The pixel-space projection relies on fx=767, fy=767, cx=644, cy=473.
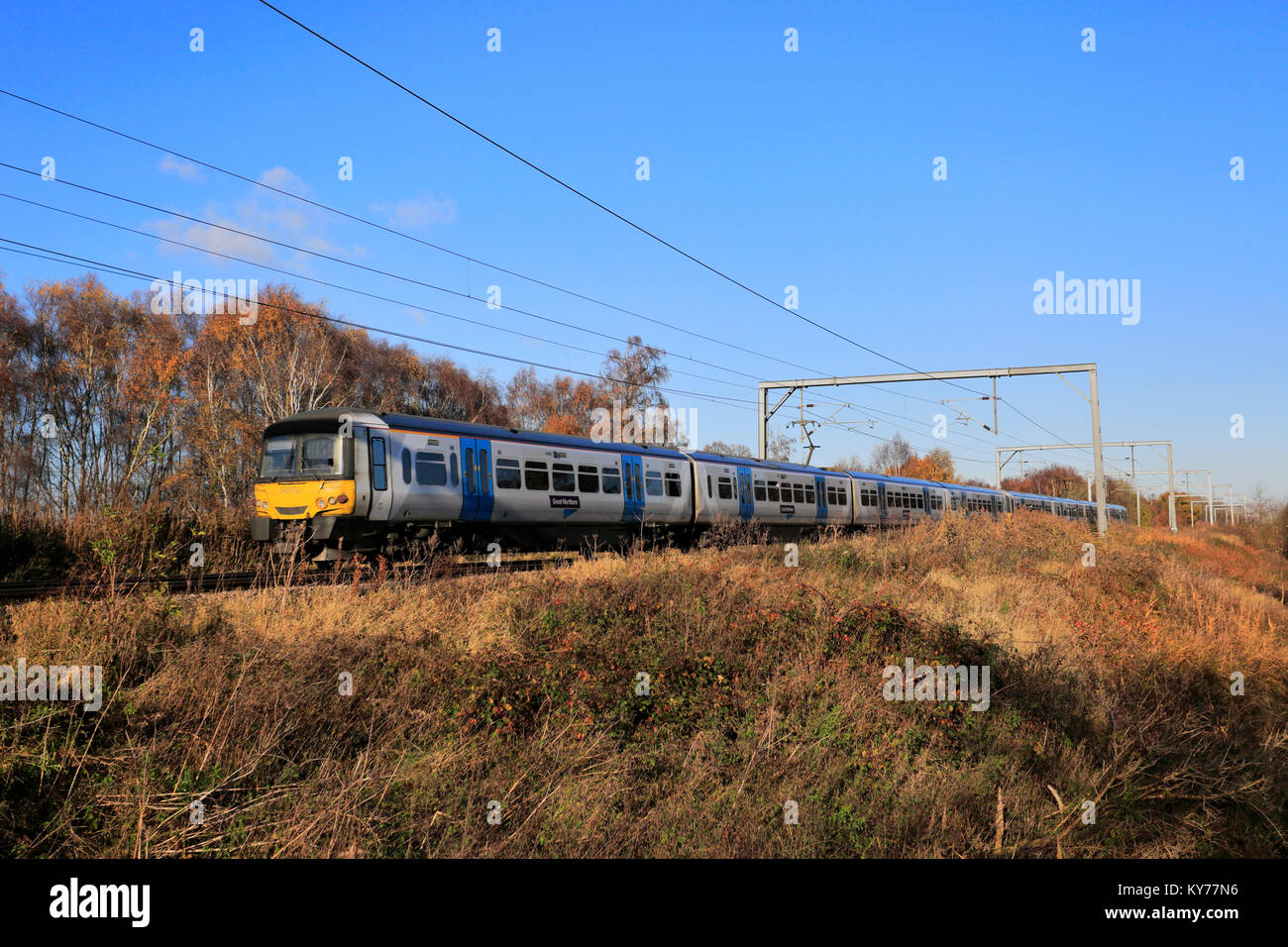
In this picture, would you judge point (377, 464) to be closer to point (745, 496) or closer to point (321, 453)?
point (321, 453)

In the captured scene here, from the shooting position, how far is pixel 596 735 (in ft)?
21.2

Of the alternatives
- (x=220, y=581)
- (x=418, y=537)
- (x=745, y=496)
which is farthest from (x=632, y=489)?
(x=220, y=581)

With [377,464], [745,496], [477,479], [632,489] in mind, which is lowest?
[745,496]

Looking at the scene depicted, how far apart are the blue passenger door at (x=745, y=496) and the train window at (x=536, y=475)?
8.39m

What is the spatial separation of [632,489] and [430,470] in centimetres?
629

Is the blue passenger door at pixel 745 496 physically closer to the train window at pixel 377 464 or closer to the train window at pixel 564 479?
the train window at pixel 564 479

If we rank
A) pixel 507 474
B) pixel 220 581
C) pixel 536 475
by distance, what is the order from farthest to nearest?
1. pixel 536 475
2. pixel 507 474
3. pixel 220 581

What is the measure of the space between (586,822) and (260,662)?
3116 mm

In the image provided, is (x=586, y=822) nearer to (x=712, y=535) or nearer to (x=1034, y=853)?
(x=1034, y=853)

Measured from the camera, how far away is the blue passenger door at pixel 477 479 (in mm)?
15172

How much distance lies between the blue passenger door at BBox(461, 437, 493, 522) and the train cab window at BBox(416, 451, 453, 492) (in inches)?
19.9

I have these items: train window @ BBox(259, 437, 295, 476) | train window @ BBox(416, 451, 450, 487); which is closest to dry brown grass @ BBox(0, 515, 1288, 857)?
train window @ BBox(416, 451, 450, 487)

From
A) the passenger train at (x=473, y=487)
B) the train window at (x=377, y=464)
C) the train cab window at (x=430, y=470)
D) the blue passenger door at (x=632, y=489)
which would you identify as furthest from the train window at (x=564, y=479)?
the train window at (x=377, y=464)

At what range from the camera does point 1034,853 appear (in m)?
5.62
